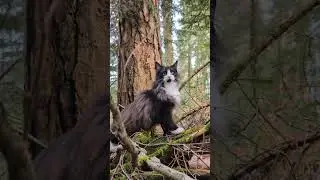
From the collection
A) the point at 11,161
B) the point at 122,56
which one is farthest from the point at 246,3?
the point at 122,56

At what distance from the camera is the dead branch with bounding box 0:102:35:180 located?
0.74 meters

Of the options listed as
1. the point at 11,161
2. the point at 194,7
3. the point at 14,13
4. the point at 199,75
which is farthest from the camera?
the point at 199,75

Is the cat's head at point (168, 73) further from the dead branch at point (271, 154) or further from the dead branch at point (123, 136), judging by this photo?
the dead branch at point (271, 154)

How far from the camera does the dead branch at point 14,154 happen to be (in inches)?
29.0

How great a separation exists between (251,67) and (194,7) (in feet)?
3.20

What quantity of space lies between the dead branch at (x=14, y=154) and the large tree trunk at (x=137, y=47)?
74.9 inches

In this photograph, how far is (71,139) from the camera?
1325 mm

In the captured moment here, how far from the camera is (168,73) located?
257 cm

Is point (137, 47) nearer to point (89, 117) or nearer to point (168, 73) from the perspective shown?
point (168, 73)

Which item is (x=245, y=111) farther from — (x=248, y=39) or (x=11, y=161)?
(x=11, y=161)

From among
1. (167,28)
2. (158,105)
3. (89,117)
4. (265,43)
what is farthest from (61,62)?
(167,28)

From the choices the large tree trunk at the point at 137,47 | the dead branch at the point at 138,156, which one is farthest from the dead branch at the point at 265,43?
the large tree trunk at the point at 137,47

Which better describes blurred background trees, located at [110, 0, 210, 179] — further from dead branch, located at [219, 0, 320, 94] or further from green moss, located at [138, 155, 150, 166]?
dead branch, located at [219, 0, 320, 94]

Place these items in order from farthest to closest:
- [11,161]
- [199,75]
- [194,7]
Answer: [199,75]
[194,7]
[11,161]
